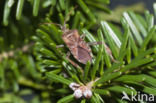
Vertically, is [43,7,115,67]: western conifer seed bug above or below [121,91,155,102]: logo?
above

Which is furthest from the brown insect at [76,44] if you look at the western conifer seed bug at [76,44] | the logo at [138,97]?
the logo at [138,97]

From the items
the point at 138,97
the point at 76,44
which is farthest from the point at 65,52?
the point at 138,97

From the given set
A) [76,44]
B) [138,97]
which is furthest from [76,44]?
[138,97]

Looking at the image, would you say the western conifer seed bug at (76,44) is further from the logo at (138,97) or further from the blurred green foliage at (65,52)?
the logo at (138,97)

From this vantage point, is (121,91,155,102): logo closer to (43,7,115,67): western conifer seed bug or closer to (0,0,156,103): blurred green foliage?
(0,0,156,103): blurred green foliage

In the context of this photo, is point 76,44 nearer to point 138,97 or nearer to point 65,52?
point 65,52

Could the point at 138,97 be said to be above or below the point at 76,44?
below

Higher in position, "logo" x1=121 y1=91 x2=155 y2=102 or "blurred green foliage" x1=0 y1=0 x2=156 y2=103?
"blurred green foliage" x1=0 y1=0 x2=156 y2=103

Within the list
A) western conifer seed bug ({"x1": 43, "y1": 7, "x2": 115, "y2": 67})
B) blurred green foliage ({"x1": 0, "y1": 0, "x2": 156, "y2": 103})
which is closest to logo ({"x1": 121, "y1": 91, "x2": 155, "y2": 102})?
blurred green foliage ({"x1": 0, "y1": 0, "x2": 156, "y2": 103})

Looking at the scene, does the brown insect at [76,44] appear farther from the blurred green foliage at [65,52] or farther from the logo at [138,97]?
the logo at [138,97]

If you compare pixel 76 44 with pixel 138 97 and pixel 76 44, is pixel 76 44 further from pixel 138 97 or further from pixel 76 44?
pixel 138 97

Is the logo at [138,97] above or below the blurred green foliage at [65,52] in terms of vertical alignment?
below

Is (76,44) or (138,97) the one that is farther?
(76,44)

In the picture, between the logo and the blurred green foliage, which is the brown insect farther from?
the logo
